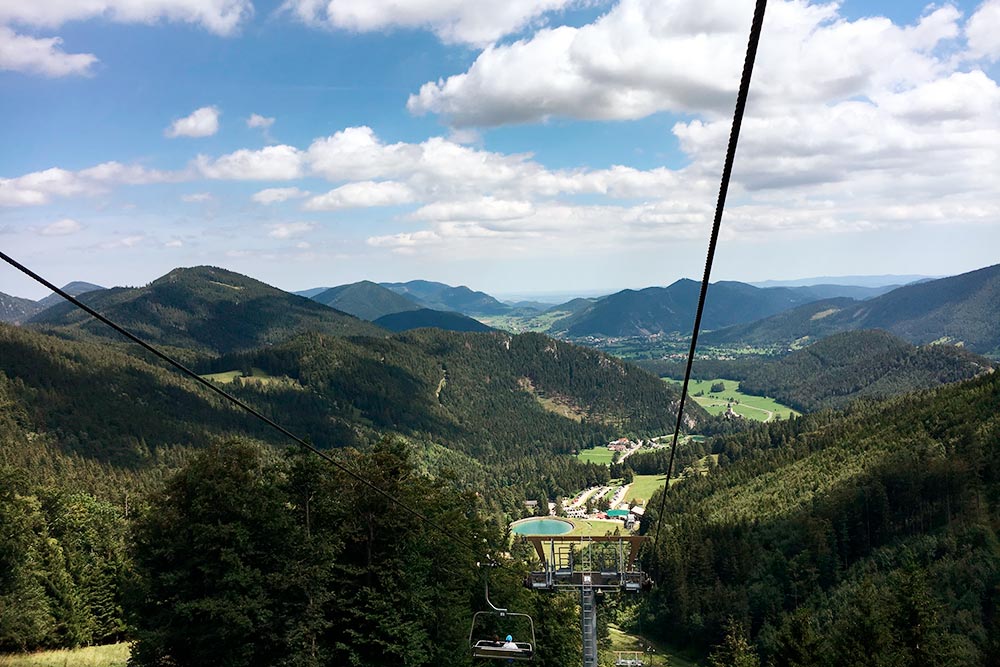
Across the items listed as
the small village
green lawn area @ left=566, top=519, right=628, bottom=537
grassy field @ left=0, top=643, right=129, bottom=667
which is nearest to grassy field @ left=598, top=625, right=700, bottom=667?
grassy field @ left=0, top=643, right=129, bottom=667

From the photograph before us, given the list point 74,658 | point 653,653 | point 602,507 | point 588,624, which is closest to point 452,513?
point 588,624

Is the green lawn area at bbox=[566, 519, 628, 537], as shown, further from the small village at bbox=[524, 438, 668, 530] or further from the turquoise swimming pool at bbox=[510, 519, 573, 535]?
the turquoise swimming pool at bbox=[510, 519, 573, 535]

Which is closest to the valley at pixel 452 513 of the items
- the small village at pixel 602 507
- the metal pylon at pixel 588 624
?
the small village at pixel 602 507

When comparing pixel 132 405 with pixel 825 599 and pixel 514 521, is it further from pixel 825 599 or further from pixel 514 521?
pixel 825 599

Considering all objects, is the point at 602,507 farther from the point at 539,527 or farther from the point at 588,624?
the point at 588,624

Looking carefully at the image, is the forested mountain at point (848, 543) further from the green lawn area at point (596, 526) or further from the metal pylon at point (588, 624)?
the metal pylon at point (588, 624)
